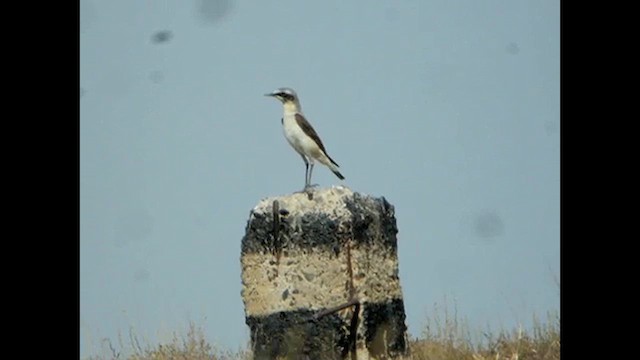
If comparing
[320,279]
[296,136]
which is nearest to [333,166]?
[296,136]

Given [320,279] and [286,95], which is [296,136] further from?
[320,279]

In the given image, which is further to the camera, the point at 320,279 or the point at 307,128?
the point at 307,128

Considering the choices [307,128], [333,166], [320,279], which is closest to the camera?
[320,279]

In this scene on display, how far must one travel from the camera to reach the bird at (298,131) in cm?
1288

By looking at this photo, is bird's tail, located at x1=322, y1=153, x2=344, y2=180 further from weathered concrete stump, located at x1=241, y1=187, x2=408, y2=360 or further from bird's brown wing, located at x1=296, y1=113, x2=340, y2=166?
weathered concrete stump, located at x1=241, y1=187, x2=408, y2=360

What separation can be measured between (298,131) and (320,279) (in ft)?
6.20

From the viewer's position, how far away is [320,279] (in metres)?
11.8

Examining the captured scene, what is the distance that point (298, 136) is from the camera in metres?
12.9

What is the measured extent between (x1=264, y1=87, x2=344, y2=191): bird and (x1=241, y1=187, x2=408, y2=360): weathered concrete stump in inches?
35.4

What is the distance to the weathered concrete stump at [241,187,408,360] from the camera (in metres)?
11.8

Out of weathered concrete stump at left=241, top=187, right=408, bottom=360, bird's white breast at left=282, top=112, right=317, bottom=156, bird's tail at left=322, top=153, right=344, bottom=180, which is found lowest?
weathered concrete stump at left=241, top=187, right=408, bottom=360
